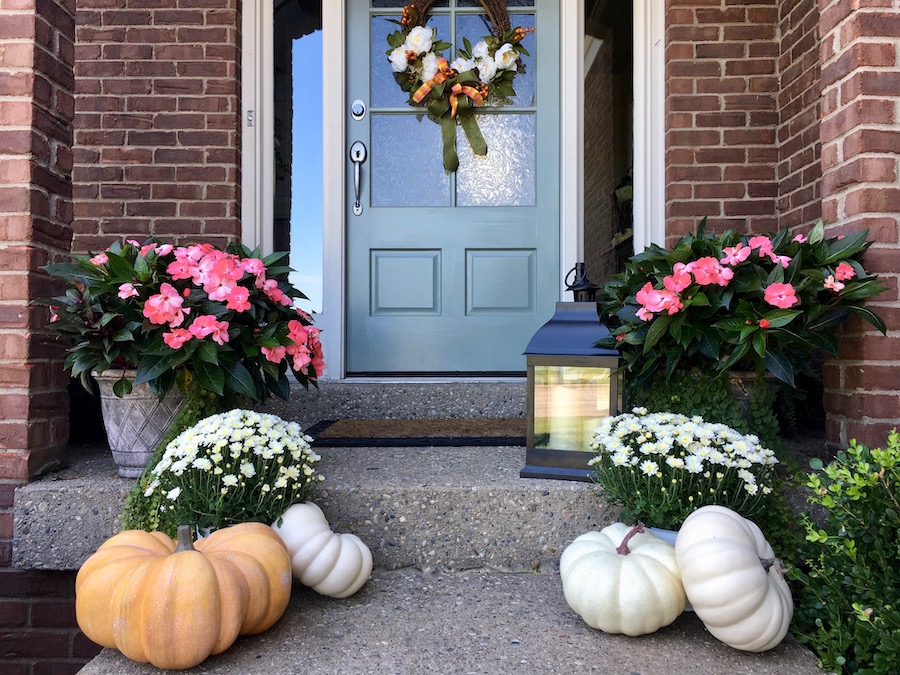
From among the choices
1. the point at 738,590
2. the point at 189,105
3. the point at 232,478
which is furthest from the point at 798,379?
the point at 189,105

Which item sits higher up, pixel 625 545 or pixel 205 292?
pixel 205 292

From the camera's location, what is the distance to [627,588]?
1.25 metres

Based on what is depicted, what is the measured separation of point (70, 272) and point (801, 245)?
2.04 metres

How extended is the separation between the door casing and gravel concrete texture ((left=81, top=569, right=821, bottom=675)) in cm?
163

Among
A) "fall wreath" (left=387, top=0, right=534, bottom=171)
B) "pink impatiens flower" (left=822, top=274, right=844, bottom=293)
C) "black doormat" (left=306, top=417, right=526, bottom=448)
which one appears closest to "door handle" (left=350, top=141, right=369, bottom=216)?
"fall wreath" (left=387, top=0, right=534, bottom=171)

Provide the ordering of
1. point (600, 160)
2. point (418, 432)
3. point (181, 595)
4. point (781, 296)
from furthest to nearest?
point (600, 160)
point (418, 432)
point (781, 296)
point (181, 595)

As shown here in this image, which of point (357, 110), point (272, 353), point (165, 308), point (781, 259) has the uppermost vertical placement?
point (357, 110)

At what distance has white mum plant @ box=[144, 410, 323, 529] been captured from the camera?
1434mm

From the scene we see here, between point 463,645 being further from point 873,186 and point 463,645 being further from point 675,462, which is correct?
point 873,186

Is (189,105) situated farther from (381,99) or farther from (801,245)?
(801,245)

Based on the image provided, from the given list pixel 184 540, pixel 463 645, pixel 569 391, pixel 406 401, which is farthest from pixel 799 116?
pixel 184 540

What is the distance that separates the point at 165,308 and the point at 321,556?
784 mm

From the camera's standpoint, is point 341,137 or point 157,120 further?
point 341,137

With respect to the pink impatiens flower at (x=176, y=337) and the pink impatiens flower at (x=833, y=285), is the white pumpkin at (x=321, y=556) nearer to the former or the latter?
the pink impatiens flower at (x=176, y=337)
